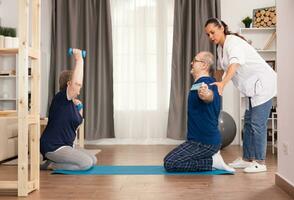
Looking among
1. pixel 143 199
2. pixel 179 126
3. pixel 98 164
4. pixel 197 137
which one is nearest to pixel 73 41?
pixel 179 126

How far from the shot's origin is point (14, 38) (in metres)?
5.79

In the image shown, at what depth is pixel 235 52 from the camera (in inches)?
135

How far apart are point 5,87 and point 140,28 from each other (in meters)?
2.23

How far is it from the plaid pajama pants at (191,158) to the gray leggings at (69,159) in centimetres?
69

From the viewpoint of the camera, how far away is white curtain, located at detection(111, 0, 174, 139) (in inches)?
244

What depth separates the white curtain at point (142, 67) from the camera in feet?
20.3

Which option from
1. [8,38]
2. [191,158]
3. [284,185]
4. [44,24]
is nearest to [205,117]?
[191,158]

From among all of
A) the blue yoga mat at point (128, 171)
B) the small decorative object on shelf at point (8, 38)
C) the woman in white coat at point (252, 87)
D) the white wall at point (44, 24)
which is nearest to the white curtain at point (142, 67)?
the white wall at point (44, 24)

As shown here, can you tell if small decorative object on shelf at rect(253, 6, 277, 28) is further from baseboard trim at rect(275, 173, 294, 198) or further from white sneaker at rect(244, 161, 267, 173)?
baseboard trim at rect(275, 173, 294, 198)

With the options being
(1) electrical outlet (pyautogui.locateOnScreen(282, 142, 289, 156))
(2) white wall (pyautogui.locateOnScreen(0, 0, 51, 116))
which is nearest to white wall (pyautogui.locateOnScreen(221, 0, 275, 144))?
(2) white wall (pyautogui.locateOnScreen(0, 0, 51, 116))

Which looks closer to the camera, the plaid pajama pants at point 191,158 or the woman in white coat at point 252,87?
the plaid pajama pants at point 191,158

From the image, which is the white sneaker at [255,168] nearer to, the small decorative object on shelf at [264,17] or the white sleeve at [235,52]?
the white sleeve at [235,52]

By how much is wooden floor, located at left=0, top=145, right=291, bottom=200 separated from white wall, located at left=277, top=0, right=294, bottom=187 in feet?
0.67

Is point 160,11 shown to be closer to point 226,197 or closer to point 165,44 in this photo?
point 165,44
